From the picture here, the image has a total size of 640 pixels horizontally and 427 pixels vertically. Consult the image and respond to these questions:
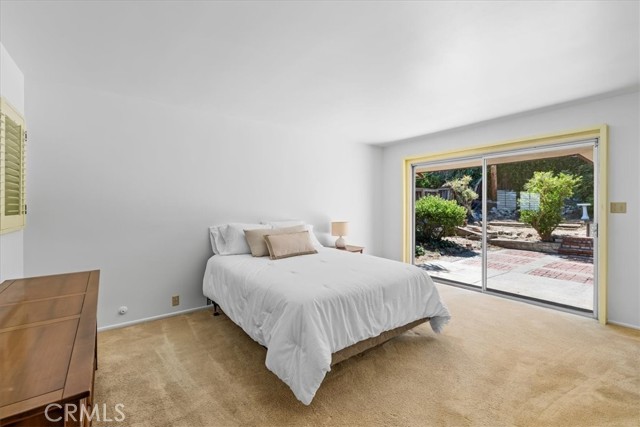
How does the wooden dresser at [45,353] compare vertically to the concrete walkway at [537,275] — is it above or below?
above

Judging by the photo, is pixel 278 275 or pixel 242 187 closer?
pixel 278 275

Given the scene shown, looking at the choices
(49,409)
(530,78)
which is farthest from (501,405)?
(530,78)

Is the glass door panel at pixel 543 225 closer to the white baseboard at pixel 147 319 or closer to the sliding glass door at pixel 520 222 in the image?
the sliding glass door at pixel 520 222

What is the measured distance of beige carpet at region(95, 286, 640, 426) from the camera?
1737mm

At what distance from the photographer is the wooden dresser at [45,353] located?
762 mm

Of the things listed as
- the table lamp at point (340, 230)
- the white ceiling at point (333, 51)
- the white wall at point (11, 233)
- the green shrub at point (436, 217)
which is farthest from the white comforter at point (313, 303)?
the green shrub at point (436, 217)

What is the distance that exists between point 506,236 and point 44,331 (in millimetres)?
4668

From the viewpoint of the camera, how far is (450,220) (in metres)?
4.72

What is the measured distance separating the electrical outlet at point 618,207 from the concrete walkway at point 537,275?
2.18 ft

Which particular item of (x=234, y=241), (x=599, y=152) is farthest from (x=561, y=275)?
(x=234, y=241)

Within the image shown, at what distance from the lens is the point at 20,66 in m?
2.33

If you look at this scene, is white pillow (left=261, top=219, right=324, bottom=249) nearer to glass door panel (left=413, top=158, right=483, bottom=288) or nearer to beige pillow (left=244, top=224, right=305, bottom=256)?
beige pillow (left=244, top=224, right=305, bottom=256)

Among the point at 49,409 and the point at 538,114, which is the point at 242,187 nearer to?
the point at 49,409

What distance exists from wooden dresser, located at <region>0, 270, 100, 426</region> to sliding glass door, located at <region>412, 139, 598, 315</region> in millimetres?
4431
